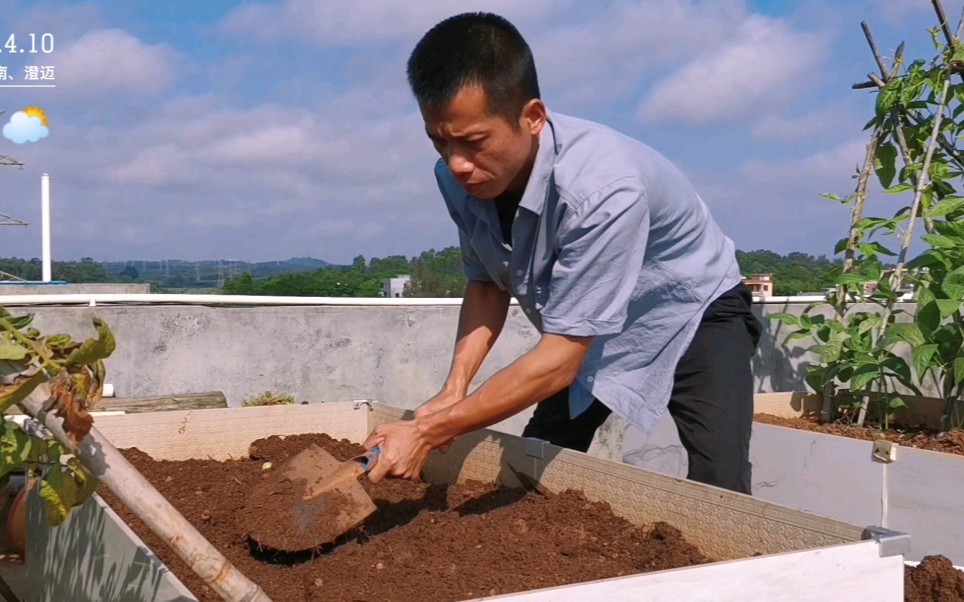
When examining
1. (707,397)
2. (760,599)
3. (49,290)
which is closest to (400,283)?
(49,290)

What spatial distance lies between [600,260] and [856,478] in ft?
4.99

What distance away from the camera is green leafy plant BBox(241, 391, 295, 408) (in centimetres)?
471

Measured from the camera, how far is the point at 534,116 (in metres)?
2.27

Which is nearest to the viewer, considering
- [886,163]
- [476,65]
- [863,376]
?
[476,65]

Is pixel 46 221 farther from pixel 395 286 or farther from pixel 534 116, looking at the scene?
pixel 534 116

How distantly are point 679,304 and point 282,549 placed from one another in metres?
1.17

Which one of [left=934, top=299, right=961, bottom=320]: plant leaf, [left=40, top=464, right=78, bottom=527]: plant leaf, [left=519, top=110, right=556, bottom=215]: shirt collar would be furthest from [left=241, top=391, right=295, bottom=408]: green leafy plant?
[left=40, top=464, right=78, bottom=527]: plant leaf

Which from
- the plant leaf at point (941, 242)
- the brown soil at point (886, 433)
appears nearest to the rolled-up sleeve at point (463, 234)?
the brown soil at point (886, 433)

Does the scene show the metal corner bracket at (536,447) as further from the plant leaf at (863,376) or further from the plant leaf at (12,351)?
the plant leaf at (863,376)

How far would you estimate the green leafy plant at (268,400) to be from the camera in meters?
4.71

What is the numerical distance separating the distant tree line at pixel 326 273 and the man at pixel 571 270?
2.06m

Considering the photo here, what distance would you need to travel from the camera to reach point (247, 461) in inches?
137

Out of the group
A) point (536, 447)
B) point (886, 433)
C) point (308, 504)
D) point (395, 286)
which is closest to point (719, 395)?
point (536, 447)

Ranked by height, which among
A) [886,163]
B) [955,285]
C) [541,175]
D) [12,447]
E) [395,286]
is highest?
[886,163]
